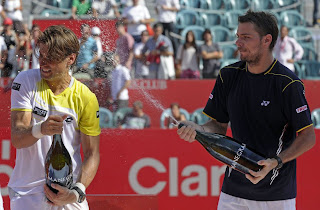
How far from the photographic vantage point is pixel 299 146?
3670mm

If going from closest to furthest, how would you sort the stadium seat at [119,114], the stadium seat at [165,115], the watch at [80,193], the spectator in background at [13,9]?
the watch at [80,193]
the stadium seat at [119,114]
the stadium seat at [165,115]
the spectator in background at [13,9]

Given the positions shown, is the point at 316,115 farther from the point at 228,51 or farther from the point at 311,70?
the point at 228,51

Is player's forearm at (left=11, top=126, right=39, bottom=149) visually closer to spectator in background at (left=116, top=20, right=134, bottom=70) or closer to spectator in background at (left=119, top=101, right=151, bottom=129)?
spectator in background at (left=116, top=20, right=134, bottom=70)

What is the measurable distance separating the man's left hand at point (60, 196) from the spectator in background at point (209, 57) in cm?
830

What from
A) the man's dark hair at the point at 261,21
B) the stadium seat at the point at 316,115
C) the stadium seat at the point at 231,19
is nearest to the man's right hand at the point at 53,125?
the man's dark hair at the point at 261,21

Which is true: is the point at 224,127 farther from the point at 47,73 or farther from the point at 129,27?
the point at 129,27

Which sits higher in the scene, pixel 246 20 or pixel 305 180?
pixel 246 20

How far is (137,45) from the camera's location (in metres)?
11.0

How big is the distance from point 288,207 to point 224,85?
93cm

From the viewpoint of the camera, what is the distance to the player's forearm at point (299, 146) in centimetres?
364

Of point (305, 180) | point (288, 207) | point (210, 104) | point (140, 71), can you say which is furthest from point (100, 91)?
point (140, 71)

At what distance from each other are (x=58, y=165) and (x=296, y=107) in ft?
5.08

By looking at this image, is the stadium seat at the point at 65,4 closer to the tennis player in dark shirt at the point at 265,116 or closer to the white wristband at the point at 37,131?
the tennis player in dark shirt at the point at 265,116

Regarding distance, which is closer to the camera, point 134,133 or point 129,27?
point 134,133
